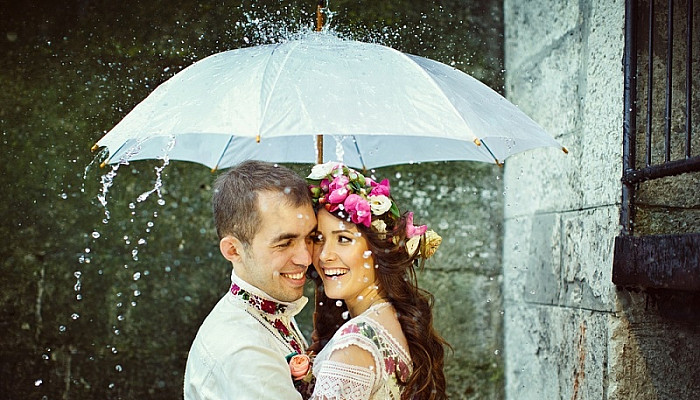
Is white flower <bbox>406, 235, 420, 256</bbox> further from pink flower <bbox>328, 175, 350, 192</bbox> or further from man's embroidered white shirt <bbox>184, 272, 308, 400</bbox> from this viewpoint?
man's embroidered white shirt <bbox>184, 272, 308, 400</bbox>

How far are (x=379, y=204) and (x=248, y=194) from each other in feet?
1.56

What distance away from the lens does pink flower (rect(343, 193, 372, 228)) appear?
9.42 feet

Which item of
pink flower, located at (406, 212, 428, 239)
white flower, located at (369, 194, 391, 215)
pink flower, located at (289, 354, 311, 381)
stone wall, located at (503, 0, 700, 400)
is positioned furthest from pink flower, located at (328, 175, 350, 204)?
stone wall, located at (503, 0, 700, 400)

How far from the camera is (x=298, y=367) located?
9.27ft

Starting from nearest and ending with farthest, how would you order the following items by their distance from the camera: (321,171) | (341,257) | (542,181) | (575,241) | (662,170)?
(341,257) → (321,171) → (662,170) → (575,241) → (542,181)

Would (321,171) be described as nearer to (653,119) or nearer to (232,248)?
(232,248)

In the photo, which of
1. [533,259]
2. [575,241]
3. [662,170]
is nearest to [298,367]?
[662,170]

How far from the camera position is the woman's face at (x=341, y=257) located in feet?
9.64

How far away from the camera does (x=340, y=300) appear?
3275mm

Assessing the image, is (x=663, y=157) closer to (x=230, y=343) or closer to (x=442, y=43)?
(x=442, y=43)

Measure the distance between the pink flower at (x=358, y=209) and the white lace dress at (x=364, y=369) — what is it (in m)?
0.33

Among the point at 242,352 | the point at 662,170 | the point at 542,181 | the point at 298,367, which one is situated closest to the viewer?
the point at 242,352

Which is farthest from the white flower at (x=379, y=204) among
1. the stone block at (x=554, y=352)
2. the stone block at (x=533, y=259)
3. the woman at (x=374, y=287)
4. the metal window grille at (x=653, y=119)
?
the stone block at (x=533, y=259)

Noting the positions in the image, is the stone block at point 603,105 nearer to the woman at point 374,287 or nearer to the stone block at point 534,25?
the stone block at point 534,25
